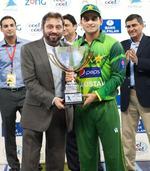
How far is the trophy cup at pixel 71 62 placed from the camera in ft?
8.11

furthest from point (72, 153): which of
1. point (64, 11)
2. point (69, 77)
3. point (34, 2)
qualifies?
point (34, 2)

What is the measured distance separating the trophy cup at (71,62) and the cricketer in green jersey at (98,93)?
6 centimetres

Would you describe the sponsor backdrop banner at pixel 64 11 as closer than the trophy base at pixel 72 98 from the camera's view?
No

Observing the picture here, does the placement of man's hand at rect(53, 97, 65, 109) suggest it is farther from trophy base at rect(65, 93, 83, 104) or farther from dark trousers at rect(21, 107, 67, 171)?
dark trousers at rect(21, 107, 67, 171)

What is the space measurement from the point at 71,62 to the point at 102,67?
22 centimetres

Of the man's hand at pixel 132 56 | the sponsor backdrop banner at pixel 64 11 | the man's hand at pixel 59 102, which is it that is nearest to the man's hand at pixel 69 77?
the man's hand at pixel 59 102

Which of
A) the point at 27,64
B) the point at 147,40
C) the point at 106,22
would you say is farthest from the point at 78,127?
the point at 106,22

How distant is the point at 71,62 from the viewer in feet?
8.41

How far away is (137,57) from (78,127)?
1.02m

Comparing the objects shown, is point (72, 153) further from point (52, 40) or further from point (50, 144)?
point (52, 40)

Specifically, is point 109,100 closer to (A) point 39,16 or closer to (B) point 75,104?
(B) point 75,104

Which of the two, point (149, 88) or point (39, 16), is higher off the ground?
point (39, 16)

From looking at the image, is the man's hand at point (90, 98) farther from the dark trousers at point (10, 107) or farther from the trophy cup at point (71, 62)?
the dark trousers at point (10, 107)

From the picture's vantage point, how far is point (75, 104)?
8.38ft
